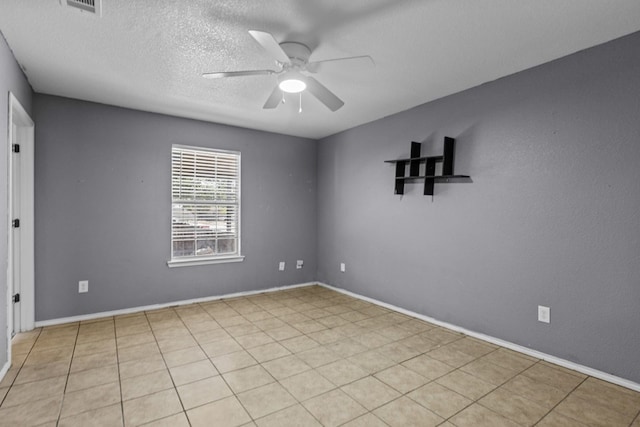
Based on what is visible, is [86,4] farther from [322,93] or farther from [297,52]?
[322,93]

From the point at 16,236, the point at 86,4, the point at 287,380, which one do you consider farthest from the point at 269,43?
the point at 16,236

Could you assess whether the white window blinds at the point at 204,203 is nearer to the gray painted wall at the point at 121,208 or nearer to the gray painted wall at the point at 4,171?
the gray painted wall at the point at 121,208

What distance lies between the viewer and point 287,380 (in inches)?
88.5

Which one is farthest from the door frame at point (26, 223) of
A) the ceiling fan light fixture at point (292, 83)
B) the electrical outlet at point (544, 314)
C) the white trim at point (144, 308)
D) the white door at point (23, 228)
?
the electrical outlet at point (544, 314)

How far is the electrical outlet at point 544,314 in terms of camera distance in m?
2.55

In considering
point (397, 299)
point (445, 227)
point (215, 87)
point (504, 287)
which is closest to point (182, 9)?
point (215, 87)

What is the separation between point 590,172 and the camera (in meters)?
2.35

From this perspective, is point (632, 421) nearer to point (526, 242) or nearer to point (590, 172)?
point (526, 242)

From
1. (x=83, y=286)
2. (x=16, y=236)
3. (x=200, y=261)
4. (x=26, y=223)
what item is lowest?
(x=83, y=286)

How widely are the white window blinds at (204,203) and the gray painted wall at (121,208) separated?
0.10 m

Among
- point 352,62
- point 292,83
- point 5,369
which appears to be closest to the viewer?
point 352,62

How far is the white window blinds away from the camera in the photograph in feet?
13.3

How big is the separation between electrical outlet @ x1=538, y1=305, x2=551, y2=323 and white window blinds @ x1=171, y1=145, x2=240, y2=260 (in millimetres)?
3492

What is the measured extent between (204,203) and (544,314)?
149 inches
